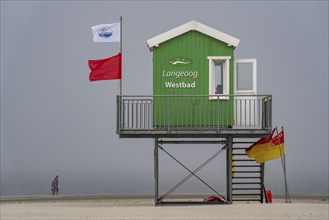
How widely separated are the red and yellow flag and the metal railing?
7.49 ft

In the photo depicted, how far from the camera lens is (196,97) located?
102 feet

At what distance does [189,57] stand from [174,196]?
16688 millimetres

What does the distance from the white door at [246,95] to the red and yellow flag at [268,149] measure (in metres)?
2.19

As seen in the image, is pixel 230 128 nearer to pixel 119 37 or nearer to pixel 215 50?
pixel 215 50

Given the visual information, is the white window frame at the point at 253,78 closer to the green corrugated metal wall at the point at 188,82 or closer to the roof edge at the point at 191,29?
the green corrugated metal wall at the point at 188,82

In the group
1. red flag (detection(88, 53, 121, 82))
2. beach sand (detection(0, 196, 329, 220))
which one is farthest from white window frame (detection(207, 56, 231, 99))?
beach sand (detection(0, 196, 329, 220))

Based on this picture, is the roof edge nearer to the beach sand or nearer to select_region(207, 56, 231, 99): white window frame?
select_region(207, 56, 231, 99): white window frame

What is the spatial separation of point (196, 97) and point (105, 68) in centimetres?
451

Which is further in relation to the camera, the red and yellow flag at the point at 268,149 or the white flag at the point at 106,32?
the white flag at the point at 106,32

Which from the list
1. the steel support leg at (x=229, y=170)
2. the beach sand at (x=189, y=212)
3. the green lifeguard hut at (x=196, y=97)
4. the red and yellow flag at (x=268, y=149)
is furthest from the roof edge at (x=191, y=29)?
the beach sand at (x=189, y=212)

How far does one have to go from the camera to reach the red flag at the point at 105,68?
108ft

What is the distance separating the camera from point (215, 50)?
3166 cm

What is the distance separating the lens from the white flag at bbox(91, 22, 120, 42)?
3366 cm

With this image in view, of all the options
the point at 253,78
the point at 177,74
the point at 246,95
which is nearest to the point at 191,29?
the point at 177,74
